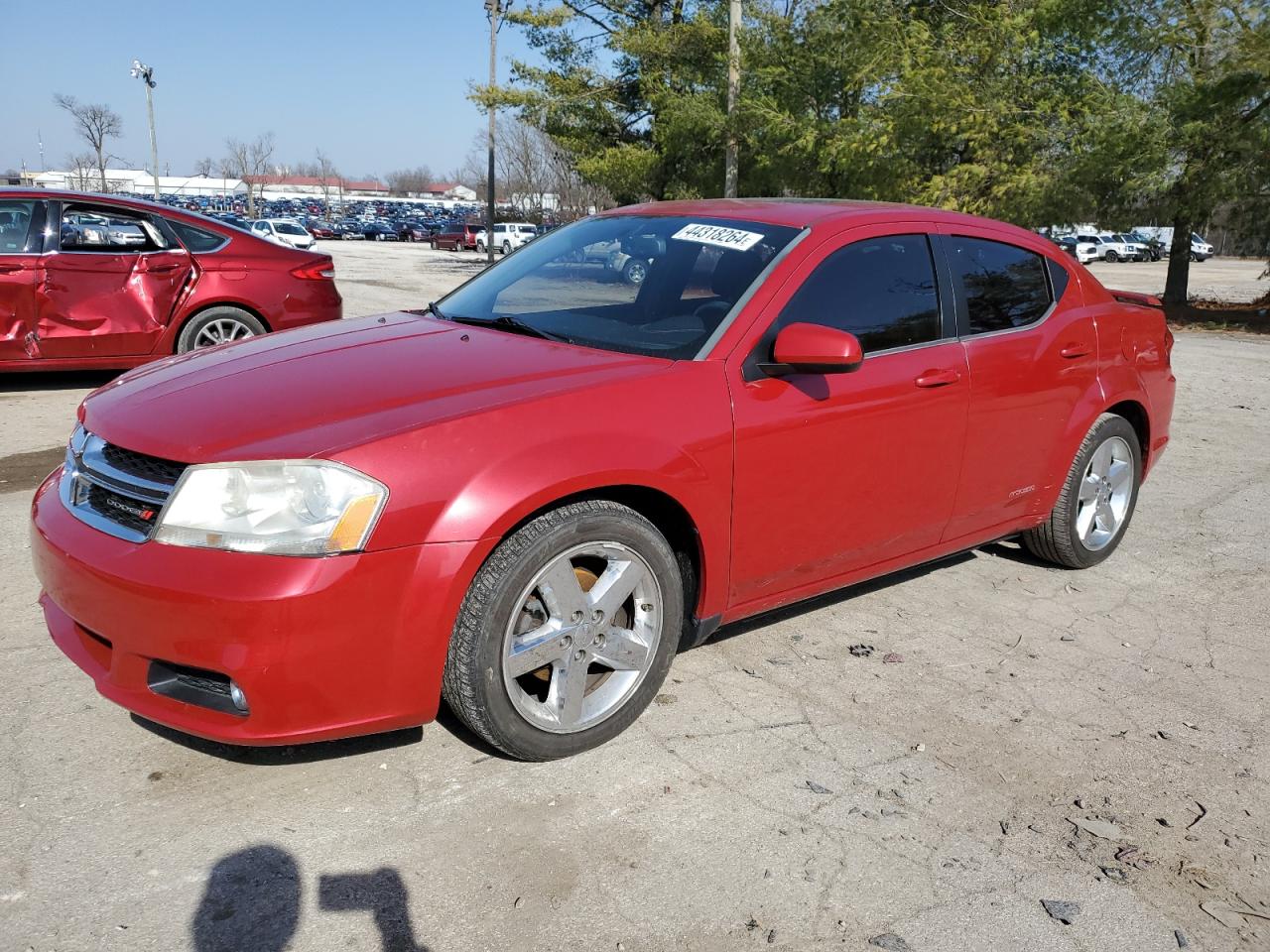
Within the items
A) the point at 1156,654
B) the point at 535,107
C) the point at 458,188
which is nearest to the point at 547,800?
the point at 1156,654

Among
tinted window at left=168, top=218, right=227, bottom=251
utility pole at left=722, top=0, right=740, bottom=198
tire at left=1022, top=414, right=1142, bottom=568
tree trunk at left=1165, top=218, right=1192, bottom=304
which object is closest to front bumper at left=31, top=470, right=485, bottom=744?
tire at left=1022, top=414, right=1142, bottom=568

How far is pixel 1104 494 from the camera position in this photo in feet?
16.2

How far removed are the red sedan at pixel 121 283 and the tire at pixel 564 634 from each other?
6.14m

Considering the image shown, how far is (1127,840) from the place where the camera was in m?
2.78

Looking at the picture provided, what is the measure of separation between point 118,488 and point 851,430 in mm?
2275

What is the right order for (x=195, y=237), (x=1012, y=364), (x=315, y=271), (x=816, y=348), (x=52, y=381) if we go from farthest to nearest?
(x=52, y=381) < (x=315, y=271) < (x=195, y=237) < (x=1012, y=364) < (x=816, y=348)

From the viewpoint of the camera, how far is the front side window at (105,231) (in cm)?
773

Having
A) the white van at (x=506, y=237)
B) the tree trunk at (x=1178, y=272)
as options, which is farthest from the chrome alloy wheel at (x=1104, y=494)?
the white van at (x=506, y=237)

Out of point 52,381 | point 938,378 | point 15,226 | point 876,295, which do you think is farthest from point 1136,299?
point 52,381

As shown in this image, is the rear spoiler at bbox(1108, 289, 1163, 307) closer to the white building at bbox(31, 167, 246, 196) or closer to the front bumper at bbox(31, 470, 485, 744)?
the front bumper at bbox(31, 470, 485, 744)

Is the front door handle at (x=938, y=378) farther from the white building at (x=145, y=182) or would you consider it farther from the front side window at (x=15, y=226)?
the white building at (x=145, y=182)

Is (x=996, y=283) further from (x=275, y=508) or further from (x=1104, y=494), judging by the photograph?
(x=275, y=508)

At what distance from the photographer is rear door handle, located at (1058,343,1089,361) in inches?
173

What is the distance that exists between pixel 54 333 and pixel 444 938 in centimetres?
694
